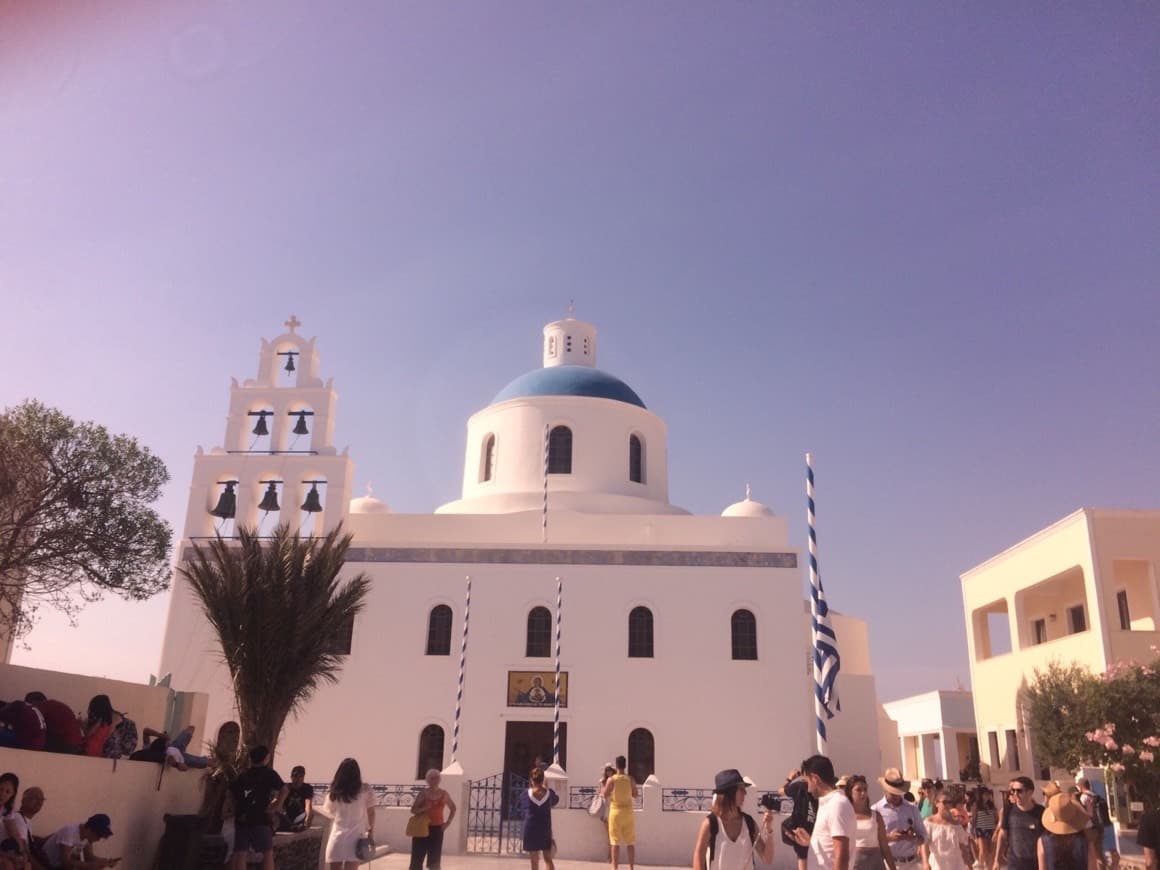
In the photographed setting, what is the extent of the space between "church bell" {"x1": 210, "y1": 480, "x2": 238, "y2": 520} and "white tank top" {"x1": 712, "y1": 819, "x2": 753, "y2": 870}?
1582cm

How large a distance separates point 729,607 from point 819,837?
1356cm

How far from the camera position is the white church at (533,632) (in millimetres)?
17422

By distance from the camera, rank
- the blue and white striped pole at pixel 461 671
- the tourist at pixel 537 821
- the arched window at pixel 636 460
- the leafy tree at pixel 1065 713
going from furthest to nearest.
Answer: the arched window at pixel 636 460, the blue and white striped pole at pixel 461 671, the leafy tree at pixel 1065 713, the tourist at pixel 537 821

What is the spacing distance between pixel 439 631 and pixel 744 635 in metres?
5.98

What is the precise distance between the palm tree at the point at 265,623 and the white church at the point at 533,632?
21.7ft

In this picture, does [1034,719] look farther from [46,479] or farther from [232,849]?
[46,479]

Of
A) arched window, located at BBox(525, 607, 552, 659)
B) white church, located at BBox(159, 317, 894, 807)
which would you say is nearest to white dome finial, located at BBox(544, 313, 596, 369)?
white church, located at BBox(159, 317, 894, 807)

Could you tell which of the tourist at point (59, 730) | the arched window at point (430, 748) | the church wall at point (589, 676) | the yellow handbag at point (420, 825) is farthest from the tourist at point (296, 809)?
the arched window at point (430, 748)

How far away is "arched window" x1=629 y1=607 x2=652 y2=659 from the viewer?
18.2m

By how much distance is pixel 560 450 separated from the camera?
2189cm

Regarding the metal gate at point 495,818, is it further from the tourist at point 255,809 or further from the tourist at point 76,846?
the tourist at point 76,846

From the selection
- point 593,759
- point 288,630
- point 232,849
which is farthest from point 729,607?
point 232,849

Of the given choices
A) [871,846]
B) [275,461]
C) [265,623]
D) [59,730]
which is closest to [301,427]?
[275,461]

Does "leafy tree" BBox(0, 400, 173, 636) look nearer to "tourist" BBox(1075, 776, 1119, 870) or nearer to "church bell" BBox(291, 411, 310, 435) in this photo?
"church bell" BBox(291, 411, 310, 435)
